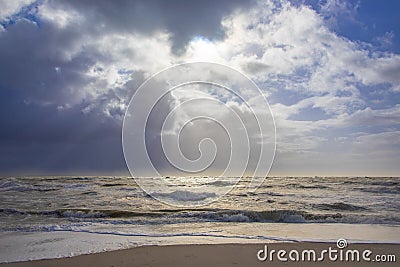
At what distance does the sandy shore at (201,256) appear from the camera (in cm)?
673

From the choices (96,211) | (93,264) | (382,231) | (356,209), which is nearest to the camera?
(93,264)

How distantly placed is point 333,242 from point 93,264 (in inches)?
234

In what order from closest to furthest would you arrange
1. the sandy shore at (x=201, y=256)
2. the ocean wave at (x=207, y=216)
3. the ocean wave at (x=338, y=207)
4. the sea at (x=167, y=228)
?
the sandy shore at (x=201, y=256) → the sea at (x=167, y=228) → the ocean wave at (x=207, y=216) → the ocean wave at (x=338, y=207)

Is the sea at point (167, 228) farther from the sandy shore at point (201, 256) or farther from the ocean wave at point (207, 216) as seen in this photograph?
the sandy shore at point (201, 256)

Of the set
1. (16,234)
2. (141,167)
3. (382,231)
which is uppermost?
(141,167)

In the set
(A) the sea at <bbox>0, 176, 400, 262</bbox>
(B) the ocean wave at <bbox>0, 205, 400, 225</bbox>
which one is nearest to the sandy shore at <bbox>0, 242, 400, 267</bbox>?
(A) the sea at <bbox>0, 176, 400, 262</bbox>

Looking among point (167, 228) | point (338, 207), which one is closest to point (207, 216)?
point (167, 228)

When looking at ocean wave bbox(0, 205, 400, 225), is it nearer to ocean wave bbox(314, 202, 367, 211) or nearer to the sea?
the sea

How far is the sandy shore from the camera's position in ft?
22.1

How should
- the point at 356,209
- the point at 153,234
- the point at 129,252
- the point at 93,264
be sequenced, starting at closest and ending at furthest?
the point at 93,264 → the point at 129,252 → the point at 153,234 → the point at 356,209

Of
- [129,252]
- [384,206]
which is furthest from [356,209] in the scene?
[129,252]

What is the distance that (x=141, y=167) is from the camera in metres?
12.5

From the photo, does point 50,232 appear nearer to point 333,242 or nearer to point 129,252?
point 129,252

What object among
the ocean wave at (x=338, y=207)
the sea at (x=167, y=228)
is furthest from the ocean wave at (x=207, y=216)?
the ocean wave at (x=338, y=207)
